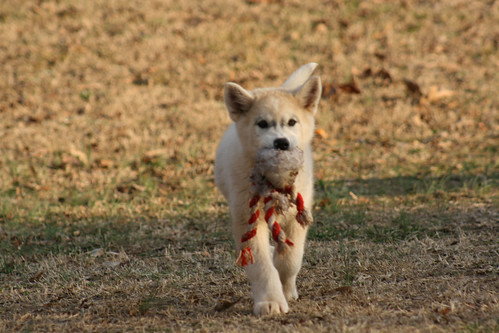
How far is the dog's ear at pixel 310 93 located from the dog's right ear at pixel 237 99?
13.7 inches

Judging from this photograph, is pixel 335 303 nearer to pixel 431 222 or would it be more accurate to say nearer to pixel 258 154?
pixel 258 154

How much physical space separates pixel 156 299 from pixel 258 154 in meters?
1.29

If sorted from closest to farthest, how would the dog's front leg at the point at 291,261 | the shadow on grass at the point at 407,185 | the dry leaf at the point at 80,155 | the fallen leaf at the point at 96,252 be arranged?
the dog's front leg at the point at 291,261
the fallen leaf at the point at 96,252
the shadow on grass at the point at 407,185
the dry leaf at the point at 80,155

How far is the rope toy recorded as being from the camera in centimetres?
378

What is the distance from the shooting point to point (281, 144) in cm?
390

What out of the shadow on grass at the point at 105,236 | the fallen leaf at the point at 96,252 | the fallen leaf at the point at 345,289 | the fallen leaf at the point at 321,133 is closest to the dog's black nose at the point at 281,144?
the fallen leaf at the point at 345,289

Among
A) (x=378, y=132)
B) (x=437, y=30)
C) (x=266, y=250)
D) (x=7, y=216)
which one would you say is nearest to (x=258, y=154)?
(x=266, y=250)

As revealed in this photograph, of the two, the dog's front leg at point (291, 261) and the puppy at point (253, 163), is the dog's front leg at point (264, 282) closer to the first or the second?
the puppy at point (253, 163)

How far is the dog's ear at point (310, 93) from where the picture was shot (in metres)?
4.30

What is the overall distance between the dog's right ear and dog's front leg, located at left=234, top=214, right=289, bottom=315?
2.87 feet

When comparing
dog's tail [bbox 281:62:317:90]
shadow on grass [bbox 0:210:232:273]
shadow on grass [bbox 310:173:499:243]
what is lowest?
shadow on grass [bbox 0:210:232:273]

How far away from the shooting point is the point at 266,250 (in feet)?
13.2

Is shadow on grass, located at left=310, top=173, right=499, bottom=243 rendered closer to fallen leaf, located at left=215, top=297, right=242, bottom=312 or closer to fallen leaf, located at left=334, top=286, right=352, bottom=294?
fallen leaf, located at left=334, top=286, right=352, bottom=294

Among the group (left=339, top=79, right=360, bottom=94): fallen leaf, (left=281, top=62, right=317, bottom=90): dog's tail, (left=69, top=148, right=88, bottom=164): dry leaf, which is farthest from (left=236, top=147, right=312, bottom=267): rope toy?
(left=339, top=79, right=360, bottom=94): fallen leaf
